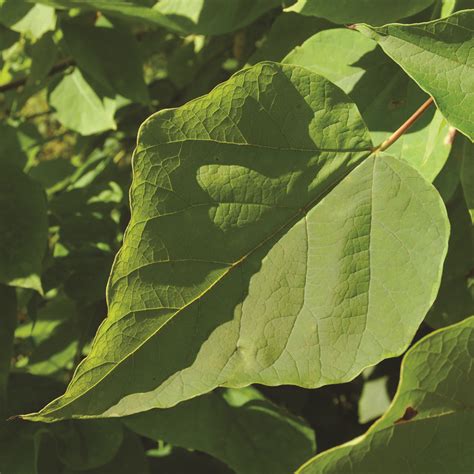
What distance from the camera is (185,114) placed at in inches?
22.8

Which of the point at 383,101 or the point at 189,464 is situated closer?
the point at 383,101

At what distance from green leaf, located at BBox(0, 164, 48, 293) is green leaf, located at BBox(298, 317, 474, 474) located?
0.43 meters

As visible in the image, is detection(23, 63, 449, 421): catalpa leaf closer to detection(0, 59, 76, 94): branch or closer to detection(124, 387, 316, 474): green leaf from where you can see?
detection(124, 387, 316, 474): green leaf

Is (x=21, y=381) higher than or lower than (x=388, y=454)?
lower

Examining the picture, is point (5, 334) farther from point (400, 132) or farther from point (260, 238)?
point (400, 132)

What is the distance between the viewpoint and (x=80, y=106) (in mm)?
1148

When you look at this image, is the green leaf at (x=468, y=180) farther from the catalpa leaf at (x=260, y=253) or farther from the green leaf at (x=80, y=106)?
the green leaf at (x=80, y=106)

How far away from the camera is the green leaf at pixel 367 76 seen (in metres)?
0.72

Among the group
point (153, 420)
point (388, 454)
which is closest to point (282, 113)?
point (388, 454)

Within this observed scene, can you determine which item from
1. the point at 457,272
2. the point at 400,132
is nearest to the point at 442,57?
the point at 400,132

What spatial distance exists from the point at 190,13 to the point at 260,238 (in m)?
0.34

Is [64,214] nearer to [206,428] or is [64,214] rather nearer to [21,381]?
[21,381]

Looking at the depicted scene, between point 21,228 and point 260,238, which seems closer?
point 260,238

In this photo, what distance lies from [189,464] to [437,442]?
2.01 ft
